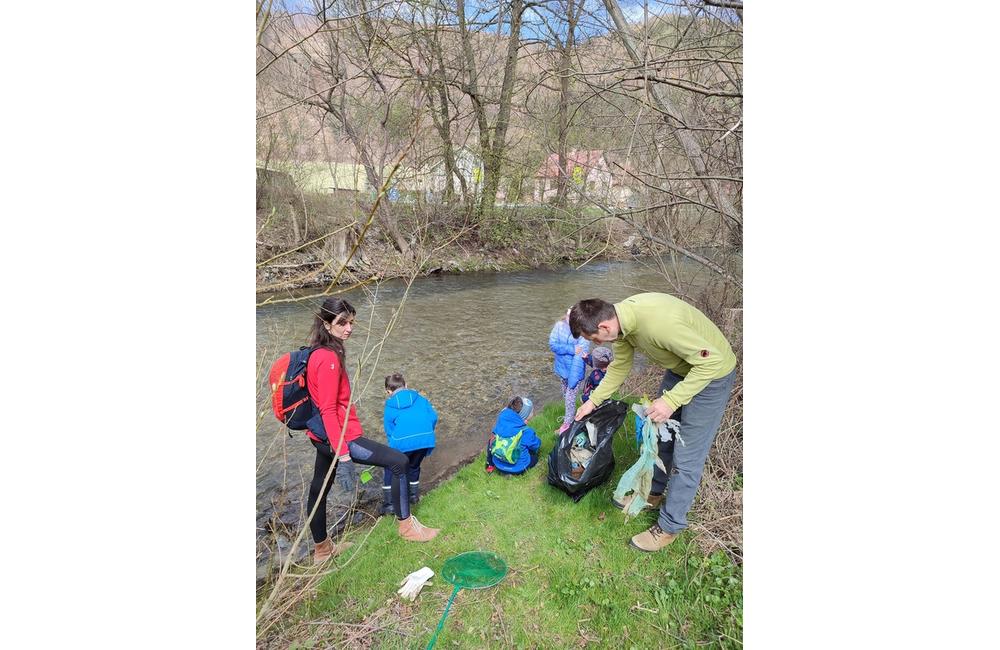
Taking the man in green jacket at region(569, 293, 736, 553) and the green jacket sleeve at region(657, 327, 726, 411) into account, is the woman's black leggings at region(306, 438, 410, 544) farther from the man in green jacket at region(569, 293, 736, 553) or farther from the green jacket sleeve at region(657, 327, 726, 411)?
the green jacket sleeve at region(657, 327, 726, 411)

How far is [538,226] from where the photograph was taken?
52.4 feet

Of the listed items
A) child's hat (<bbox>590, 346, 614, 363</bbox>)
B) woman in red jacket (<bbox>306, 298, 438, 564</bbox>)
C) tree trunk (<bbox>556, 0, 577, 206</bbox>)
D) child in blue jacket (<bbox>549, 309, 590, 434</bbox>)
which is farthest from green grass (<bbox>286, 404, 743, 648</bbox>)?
tree trunk (<bbox>556, 0, 577, 206</bbox>)

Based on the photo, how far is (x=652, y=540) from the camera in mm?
3199

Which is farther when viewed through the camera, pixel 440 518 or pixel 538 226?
pixel 538 226

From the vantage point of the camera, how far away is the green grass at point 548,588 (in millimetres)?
2650

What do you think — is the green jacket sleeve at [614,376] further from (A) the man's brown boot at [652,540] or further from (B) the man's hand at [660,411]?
(A) the man's brown boot at [652,540]

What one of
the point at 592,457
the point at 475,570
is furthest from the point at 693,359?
the point at 475,570

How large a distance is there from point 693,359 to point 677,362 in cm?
28

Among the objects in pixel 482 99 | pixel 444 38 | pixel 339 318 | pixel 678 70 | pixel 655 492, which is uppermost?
pixel 444 38

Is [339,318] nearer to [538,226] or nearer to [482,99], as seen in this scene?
[482,99]

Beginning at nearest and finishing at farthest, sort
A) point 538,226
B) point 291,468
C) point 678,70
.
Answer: point 678,70
point 291,468
point 538,226

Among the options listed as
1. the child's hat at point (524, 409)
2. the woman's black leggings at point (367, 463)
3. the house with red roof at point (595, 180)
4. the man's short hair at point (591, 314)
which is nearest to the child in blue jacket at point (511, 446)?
the child's hat at point (524, 409)

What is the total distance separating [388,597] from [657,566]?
1.64m

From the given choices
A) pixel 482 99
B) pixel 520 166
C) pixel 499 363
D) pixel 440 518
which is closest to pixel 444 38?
pixel 482 99
